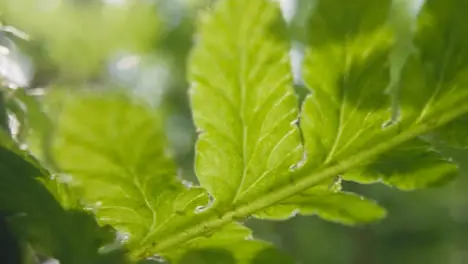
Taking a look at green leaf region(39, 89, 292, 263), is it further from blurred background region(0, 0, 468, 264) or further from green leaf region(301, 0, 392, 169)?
blurred background region(0, 0, 468, 264)

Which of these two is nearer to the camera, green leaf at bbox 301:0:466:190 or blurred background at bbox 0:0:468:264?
green leaf at bbox 301:0:466:190

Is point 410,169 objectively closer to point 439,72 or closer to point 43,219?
point 439,72

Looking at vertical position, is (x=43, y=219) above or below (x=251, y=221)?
below

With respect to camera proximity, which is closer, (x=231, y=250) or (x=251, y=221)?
(x=231, y=250)

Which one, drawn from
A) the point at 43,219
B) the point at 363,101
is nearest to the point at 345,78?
the point at 363,101

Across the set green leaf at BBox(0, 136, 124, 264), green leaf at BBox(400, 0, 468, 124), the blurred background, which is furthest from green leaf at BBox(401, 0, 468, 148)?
the blurred background

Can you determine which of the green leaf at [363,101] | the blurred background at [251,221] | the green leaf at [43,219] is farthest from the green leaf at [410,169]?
the blurred background at [251,221]

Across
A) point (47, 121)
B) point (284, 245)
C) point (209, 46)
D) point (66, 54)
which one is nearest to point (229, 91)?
point (209, 46)
